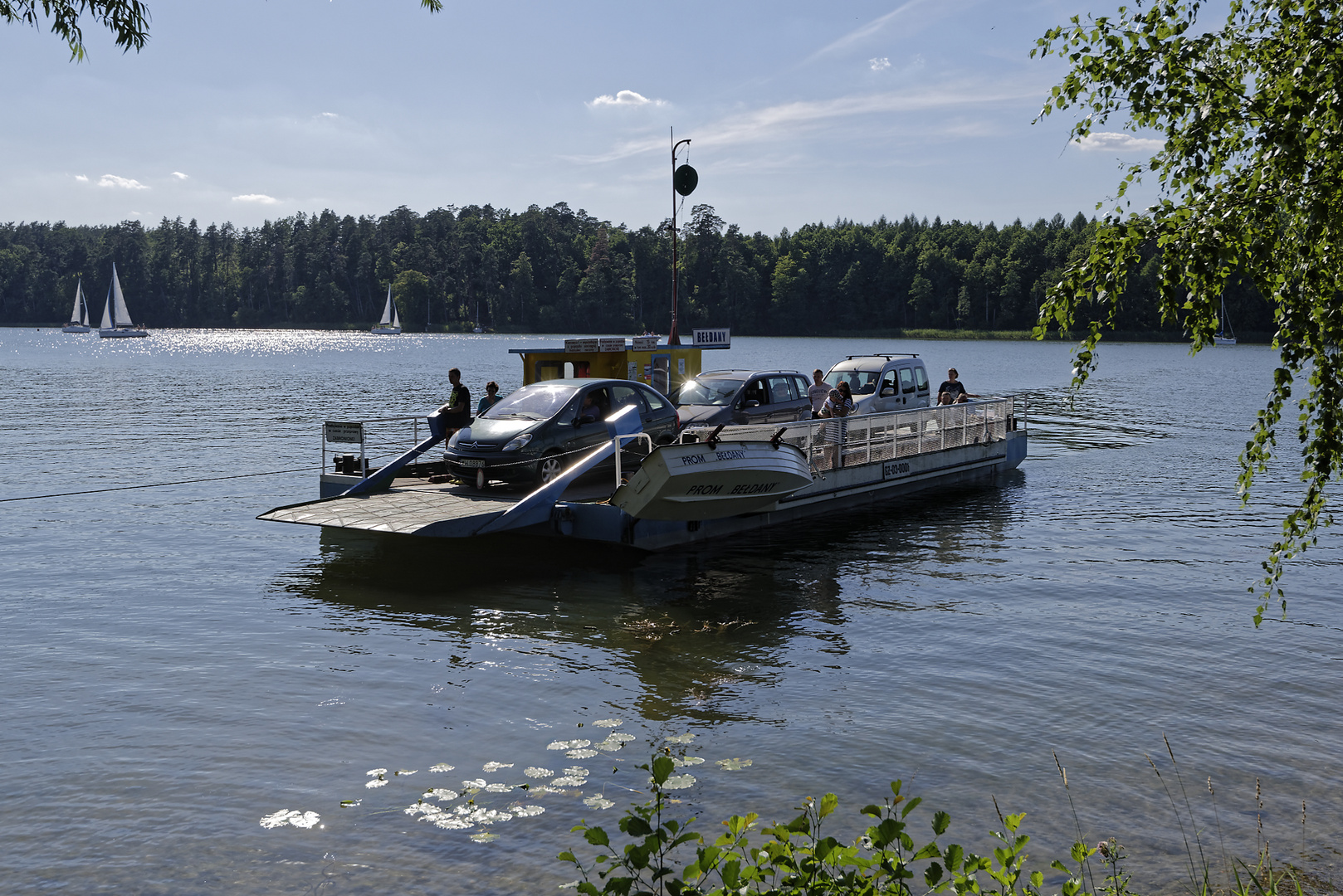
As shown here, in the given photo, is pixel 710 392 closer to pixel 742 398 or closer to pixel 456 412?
pixel 742 398

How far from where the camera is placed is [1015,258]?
158375 millimetres

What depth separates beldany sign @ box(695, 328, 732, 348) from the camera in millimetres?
23516

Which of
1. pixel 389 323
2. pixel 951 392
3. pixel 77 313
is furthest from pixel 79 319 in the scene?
pixel 951 392

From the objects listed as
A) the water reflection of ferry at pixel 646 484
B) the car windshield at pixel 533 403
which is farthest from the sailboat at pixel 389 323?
the car windshield at pixel 533 403

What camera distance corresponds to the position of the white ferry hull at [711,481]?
47.7 ft

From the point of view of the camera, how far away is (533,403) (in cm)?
1656

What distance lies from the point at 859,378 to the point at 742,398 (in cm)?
476

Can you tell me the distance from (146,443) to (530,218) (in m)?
168

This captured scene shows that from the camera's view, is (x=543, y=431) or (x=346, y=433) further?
(x=346, y=433)

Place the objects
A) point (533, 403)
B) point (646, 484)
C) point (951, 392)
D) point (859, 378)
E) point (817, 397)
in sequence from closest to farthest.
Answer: point (646, 484), point (533, 403), point (817, 397), point (859, 378), point (951, 392)

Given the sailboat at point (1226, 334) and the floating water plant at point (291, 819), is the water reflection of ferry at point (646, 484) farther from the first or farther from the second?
the sailboat at point (1226, 334)

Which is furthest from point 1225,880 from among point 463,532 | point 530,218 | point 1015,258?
point 530,218

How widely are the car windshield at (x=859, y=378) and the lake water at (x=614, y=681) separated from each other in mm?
2839

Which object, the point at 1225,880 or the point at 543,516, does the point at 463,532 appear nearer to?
the point at 543,516
